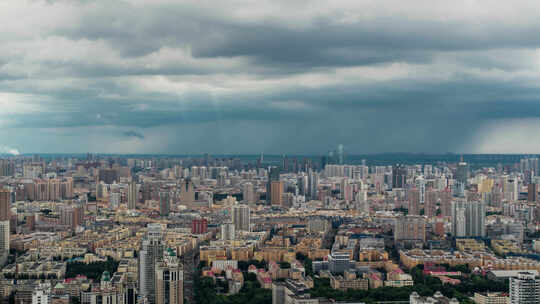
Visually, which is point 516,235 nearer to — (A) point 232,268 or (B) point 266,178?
(A) point 232,268

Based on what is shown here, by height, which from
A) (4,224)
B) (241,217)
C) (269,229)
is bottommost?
(269,229)

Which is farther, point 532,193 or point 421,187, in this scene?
point 421,187

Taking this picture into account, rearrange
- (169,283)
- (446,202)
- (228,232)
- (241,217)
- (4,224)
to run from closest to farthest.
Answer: (169,283)
(4,224)
(228,232)
(241,217)
(446,202)

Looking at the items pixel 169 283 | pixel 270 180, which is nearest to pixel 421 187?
pixel 270 180

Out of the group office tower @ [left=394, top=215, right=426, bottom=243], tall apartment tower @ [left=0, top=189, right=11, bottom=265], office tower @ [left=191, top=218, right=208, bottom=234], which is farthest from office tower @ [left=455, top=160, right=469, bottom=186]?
tall apartment tower @ [left=0, top=189, right=11, bottom=265]

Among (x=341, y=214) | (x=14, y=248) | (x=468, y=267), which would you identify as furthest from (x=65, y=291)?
(x=341, y=214)

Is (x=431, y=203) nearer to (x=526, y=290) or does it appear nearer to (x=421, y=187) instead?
(x=421, y=187)
